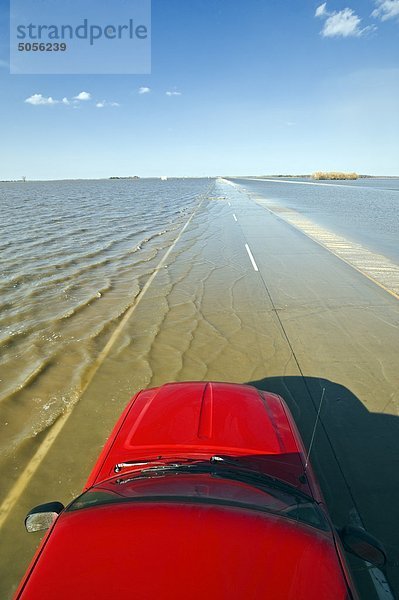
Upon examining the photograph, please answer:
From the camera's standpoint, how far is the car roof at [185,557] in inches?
60.1

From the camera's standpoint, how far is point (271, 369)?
5.93 metres

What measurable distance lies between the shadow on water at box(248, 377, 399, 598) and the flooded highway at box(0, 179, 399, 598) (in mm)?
12

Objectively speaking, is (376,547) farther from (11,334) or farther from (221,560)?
(11,334)

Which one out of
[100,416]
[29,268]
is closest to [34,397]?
[100,416]

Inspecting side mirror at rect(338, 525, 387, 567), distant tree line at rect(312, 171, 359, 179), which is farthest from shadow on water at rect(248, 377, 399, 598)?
distant tree line at rect(312, 171, 359, 179)

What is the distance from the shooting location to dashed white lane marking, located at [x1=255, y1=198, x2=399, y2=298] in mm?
10859

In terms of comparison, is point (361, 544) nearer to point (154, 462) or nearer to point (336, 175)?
point (154, 462)

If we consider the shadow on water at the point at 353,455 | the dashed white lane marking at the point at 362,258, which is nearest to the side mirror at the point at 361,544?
the shadow on water at the point at 353,455

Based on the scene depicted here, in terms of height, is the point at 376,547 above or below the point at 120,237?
below

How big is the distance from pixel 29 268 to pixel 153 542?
12.1 metres

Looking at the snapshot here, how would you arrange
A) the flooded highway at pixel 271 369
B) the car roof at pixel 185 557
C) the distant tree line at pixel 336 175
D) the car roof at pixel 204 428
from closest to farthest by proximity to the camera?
the car roof at pixel 185 557
the car roof at pixel 204 428
the flooded highway at pixel 271 369
the distant tree line at pixel 336 175

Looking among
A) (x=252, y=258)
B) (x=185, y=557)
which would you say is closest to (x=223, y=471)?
(x=185, y=557)

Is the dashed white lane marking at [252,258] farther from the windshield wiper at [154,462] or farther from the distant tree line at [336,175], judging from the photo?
the distant tree line at [336,175]

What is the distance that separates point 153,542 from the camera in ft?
5.51
